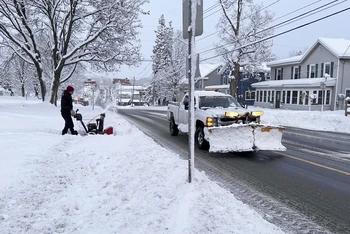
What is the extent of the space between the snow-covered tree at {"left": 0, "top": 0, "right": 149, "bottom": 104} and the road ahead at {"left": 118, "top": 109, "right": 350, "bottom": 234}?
42.3ft

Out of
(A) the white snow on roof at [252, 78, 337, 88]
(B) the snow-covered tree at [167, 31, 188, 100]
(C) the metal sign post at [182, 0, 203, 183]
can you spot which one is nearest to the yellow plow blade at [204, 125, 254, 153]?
(C) the metal sign post at [182, 0, 203, 183]

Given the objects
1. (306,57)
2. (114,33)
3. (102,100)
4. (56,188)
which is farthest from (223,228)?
(306,57)

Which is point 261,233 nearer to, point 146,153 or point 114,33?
point 146,153

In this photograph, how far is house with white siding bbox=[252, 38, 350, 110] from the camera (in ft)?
102

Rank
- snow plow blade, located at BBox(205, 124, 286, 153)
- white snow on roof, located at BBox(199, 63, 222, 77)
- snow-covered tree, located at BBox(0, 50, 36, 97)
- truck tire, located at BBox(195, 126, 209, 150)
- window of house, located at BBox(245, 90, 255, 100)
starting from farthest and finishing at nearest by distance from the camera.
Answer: white snow on roof, located at BBox(199, 63, 222, 77) < window of house, located at BBox(245, 90, 255, 100) < snow-covered tree, located at BBox(0, 50, 36, 97) < truck tire, located at BBox(195, 126, 209, 150) < snow plow blade, located at BBox(205, 124, 286, 153)

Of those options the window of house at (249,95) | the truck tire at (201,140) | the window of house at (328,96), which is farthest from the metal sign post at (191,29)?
the window of house at (249,95)

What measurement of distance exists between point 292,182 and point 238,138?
7.86 feet

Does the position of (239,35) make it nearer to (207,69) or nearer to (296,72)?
(296,72)

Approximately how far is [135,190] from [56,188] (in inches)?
52.0

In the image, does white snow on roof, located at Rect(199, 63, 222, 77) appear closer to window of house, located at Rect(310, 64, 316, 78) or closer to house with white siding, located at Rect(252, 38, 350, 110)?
house with white siding, located at Rect(252, 38, 350, 110)

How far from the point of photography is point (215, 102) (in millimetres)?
10305

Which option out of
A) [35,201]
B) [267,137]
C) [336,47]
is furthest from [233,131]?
[336,47]

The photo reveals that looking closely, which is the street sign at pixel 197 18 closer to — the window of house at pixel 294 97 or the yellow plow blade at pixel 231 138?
the yellow plow blade at pixel 231 138

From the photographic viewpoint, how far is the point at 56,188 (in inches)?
194
